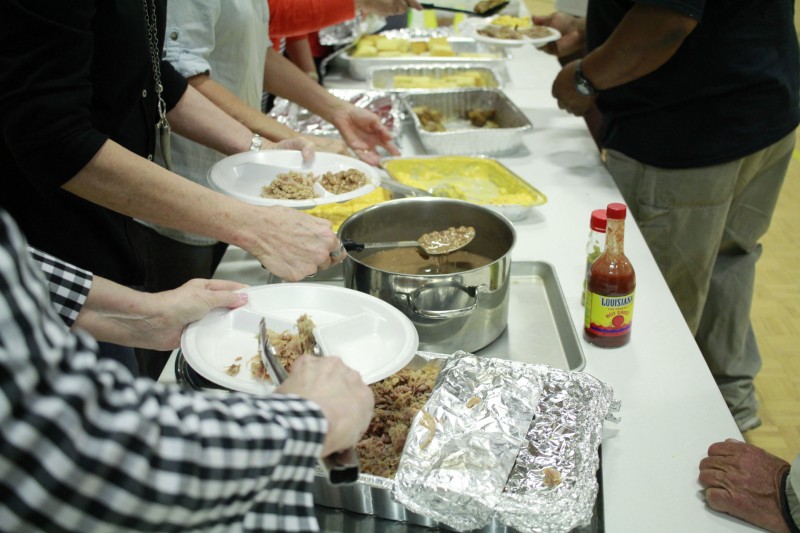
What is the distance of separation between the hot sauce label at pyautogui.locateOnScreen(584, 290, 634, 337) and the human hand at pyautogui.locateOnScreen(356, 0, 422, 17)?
5.52 feet

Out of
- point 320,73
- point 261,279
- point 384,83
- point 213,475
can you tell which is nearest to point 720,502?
point 213,475

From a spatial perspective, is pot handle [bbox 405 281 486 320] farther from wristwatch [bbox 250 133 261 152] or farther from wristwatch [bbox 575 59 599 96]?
wristwatch [bbox 575 59 599 96]

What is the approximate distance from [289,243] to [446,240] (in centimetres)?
32

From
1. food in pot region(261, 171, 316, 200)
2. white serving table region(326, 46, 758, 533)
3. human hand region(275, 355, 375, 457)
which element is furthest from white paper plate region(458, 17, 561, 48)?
human hand region(275, 355, 375, 457)

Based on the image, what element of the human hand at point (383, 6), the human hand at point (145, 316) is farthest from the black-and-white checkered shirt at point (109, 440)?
the human hand at point (383, 6)

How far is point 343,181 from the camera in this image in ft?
5.43

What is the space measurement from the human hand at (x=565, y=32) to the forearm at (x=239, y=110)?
4.67ft

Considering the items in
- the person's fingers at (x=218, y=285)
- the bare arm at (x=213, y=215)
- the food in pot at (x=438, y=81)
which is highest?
the bare arm at (x=213, y=215)

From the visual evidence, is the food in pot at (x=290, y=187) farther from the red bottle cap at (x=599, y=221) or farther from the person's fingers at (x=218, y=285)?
the red bottle cap at (x=599, y=221)

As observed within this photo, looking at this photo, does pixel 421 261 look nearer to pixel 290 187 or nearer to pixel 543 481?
pixel 290 187

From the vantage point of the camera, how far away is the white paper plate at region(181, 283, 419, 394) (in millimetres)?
1000

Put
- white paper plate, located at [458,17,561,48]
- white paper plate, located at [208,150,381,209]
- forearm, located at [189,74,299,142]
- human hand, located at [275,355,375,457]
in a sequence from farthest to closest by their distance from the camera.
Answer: white paper plate, located at [458,17,561,48]
forearm, located at [189,74,299,142]
white paper plate, located at [208,150,381,209]
human hand, located at [275,355,375,457]

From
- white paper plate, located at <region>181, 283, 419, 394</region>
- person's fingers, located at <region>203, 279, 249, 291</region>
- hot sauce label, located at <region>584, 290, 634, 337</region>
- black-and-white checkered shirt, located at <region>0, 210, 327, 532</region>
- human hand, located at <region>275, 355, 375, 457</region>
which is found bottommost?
hot sauce label, located at <region>584, 290, 634, 337</region>

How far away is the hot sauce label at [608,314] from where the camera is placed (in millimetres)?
1271
